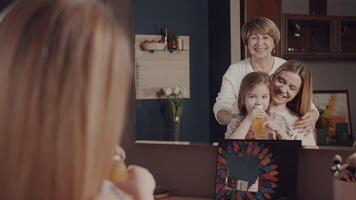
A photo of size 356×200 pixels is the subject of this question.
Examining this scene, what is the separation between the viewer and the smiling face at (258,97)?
1304 mm

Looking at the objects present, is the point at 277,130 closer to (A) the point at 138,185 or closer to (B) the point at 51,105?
(A) the point at 138,185

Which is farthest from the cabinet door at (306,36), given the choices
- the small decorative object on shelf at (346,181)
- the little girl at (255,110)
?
the small decorative object on shelf at (346,181)

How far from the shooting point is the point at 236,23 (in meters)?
1.32

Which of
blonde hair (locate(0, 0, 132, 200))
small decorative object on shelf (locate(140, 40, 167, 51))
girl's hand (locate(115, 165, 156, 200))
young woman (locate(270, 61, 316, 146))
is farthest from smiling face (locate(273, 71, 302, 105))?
blonde hair (locate(0, 0, 132, 200))

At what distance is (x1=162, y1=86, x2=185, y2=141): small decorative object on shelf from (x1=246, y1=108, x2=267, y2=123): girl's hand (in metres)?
0.21

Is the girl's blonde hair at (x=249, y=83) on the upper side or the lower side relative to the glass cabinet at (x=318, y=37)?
lower

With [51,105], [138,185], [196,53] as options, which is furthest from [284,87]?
[51,105]

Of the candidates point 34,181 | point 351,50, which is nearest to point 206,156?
point 351,50

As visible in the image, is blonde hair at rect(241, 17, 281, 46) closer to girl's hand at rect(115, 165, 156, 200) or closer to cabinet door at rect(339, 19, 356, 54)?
cabinet door at rect(339, 19, 356, 54)

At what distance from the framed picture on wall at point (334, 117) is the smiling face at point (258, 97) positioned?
0.13m

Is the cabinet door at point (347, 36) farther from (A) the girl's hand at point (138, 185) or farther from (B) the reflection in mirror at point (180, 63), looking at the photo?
(A) the girl's hand at point (138, 185)

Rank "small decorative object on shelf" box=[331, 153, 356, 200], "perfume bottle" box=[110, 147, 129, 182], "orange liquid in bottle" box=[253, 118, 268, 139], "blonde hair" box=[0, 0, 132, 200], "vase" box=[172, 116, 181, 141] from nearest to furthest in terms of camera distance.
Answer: "blonde hair" box=[0, 0, 132, 200]
"perfume bottle" box=[110, 147, 129, 182]
"small decorative object on shelf" box=[331, 153, 356, 200]
"orange liquid in bottle" box=[253, 118, 268, 139]
"vase" box=[172, 116, 181, 141]

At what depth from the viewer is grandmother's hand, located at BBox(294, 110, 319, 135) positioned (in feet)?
4.13

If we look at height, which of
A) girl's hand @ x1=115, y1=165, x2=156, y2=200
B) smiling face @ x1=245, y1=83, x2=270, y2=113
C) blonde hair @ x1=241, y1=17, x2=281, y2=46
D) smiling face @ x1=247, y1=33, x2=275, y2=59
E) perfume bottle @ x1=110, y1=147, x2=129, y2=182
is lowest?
girl's hand @ x1=115, y1=165, x2=156, y2=200
